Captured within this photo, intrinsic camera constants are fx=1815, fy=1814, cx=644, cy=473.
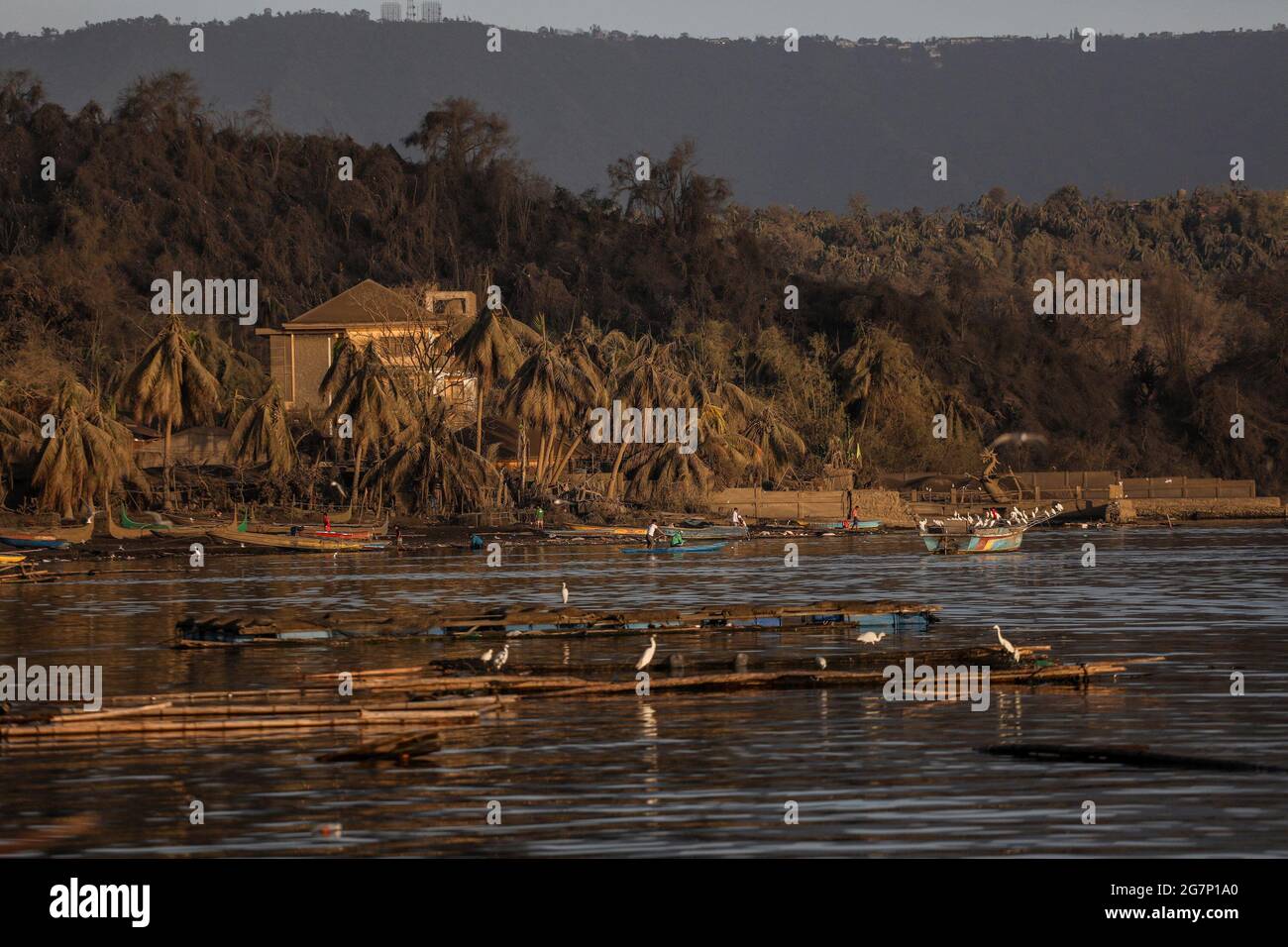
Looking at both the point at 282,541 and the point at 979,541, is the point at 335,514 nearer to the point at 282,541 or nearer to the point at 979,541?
the point at 282,541

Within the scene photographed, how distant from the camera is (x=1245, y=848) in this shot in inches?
671

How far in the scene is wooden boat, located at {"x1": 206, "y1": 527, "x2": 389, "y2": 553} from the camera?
241 ft

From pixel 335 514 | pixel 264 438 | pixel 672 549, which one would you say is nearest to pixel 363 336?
pixel 264 438

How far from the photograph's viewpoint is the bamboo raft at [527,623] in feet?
116

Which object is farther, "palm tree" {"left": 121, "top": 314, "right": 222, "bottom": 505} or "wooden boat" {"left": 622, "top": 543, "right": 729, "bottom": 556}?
"palm tree" {"left": 121, "top": 314, "right": 222, "bottom": 505}

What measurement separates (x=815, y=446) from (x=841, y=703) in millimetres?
83017

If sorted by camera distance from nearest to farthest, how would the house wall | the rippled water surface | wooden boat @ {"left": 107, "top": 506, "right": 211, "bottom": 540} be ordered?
the rippled water surface, wooden boat @ {"left": 107, "top": 506, "right": 211, "bottom": 540}, the house wall

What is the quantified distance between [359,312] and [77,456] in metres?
28.2

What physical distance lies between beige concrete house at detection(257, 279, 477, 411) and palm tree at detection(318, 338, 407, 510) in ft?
23.1

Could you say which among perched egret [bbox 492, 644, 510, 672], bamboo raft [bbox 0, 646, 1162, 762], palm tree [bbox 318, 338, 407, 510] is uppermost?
palm tree [bbox 318, 338, 407, 510]

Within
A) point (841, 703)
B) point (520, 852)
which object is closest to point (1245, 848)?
point (520, 852)

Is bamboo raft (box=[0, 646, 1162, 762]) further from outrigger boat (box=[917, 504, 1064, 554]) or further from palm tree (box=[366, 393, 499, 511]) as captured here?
palm tree (box=[366, 393, 499, 511])

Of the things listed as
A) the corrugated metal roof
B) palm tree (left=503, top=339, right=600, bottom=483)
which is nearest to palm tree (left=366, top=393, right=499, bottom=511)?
palm tree (left=503, top=339, right=600, bottom=483)

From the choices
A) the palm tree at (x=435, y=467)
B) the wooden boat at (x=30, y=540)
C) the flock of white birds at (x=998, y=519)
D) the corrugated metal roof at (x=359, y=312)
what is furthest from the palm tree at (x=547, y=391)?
the wooden boat at (x=30, y=540)
